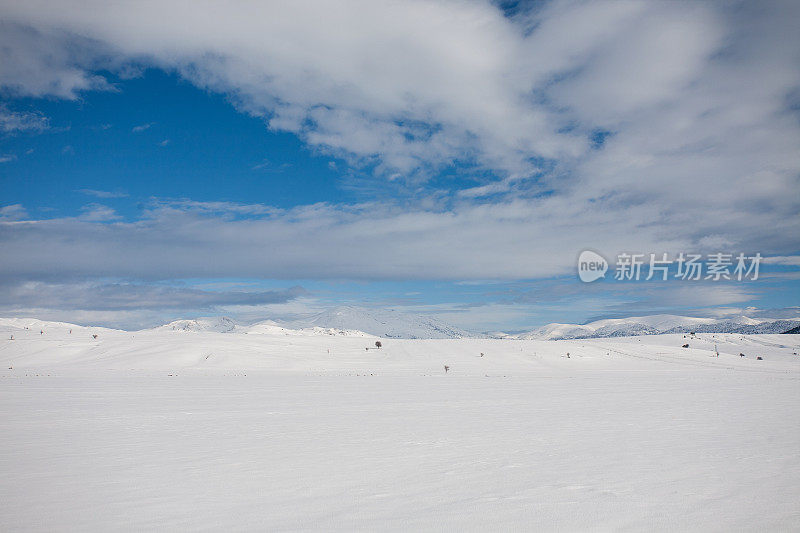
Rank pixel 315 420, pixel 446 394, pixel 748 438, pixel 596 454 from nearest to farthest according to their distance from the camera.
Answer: pixel 596 454 → pixel 748 438 → pixel 315 420 → pixel 446 394

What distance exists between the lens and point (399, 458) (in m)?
8.46

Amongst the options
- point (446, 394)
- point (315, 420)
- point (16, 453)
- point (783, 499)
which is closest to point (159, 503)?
point (16, 453)

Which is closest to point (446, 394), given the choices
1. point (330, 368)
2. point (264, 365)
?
point (330, 368)

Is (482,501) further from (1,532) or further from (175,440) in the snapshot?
(175,440)

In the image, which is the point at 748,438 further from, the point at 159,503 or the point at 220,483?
the point at 159,503

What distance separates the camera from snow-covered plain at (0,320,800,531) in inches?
218

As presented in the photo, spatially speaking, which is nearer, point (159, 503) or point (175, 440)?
point (159, 503)

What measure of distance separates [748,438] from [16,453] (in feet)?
48.9

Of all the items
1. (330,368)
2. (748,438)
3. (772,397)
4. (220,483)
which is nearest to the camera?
(220,483)

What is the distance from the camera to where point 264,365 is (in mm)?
36938

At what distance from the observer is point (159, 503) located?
6.04 meters

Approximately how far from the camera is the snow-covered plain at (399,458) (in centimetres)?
553

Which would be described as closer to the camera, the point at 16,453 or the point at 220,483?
the point at 220,483

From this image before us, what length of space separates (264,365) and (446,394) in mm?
22034
